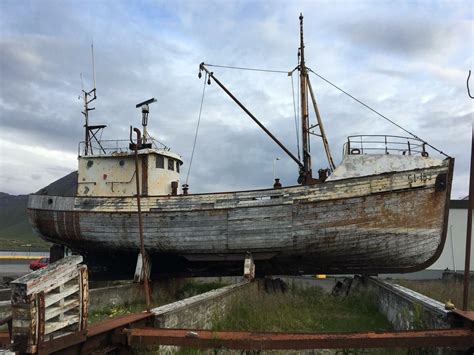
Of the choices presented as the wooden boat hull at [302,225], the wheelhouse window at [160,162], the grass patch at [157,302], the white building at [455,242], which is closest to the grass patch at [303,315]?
the wooden boat hull at [302,225]

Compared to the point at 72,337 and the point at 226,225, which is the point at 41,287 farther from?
the point at 226,225

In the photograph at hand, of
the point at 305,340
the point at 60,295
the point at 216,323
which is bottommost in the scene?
the point at 216,323

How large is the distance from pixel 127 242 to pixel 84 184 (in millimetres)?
3637

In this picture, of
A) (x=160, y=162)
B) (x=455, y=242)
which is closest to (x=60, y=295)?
(x=160, y=162)

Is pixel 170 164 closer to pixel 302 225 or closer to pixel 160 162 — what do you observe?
pixel 160 162

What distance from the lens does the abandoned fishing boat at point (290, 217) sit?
1310cm

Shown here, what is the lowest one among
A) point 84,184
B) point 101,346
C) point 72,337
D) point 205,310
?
point 205,310

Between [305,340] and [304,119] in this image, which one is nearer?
[305,340]

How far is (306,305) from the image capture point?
11297 millimetres

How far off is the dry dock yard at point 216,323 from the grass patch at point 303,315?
0.08 feet

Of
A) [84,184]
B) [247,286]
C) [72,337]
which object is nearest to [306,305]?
[247,286]

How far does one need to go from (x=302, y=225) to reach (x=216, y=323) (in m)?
6.25

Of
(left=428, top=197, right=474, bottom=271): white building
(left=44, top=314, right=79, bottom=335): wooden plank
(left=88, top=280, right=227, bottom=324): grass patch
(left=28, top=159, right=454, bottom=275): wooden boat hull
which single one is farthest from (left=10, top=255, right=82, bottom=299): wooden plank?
(left=428, top=197, right=474, bottom=271): white building

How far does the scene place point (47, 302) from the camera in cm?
333
